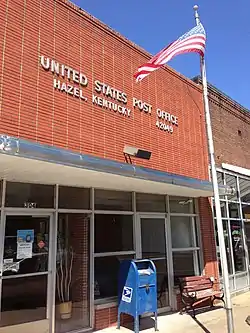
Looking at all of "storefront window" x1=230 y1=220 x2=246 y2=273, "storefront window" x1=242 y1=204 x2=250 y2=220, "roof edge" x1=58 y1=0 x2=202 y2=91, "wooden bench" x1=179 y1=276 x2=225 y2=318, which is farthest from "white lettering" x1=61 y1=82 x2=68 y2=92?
"storefront window" x1=242 y1=204 x2=250 y2=220

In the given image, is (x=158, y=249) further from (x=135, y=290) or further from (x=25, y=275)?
(x=25, y=275)

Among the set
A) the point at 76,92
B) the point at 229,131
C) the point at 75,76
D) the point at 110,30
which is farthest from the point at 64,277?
the point at 229,131

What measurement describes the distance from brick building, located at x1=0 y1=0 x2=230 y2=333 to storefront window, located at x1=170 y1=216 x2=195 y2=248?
1.2 inches

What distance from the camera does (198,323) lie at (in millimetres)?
7738

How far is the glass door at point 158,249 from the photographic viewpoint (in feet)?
28.1

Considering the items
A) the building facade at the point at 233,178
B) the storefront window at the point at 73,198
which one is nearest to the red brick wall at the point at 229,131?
the building facade at the point at 233,178

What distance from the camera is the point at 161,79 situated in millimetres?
9617

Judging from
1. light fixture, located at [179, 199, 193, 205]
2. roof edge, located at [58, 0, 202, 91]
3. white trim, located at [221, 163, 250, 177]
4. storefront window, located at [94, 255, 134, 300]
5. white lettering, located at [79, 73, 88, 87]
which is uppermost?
roof edge, located at [58, 0, 202, 91]

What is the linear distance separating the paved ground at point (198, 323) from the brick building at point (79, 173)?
2.11ft

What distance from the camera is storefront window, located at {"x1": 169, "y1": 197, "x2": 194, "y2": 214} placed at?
31.2 ft

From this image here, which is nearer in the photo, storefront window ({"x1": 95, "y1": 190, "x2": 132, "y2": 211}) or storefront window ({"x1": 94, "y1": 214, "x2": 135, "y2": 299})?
storefront window ({"x1": 94, "y1": 214, "x2": 135, "y2": 299})

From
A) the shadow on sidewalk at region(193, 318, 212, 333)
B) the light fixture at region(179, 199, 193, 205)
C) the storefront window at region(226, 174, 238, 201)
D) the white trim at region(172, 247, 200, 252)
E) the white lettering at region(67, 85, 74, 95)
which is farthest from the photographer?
the storefront window at region(226, 174, 238, 201)

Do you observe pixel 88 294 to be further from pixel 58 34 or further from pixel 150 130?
pixel 58 34

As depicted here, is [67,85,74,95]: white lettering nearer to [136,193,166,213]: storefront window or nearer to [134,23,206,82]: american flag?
[134,23,206,82]: american flag
